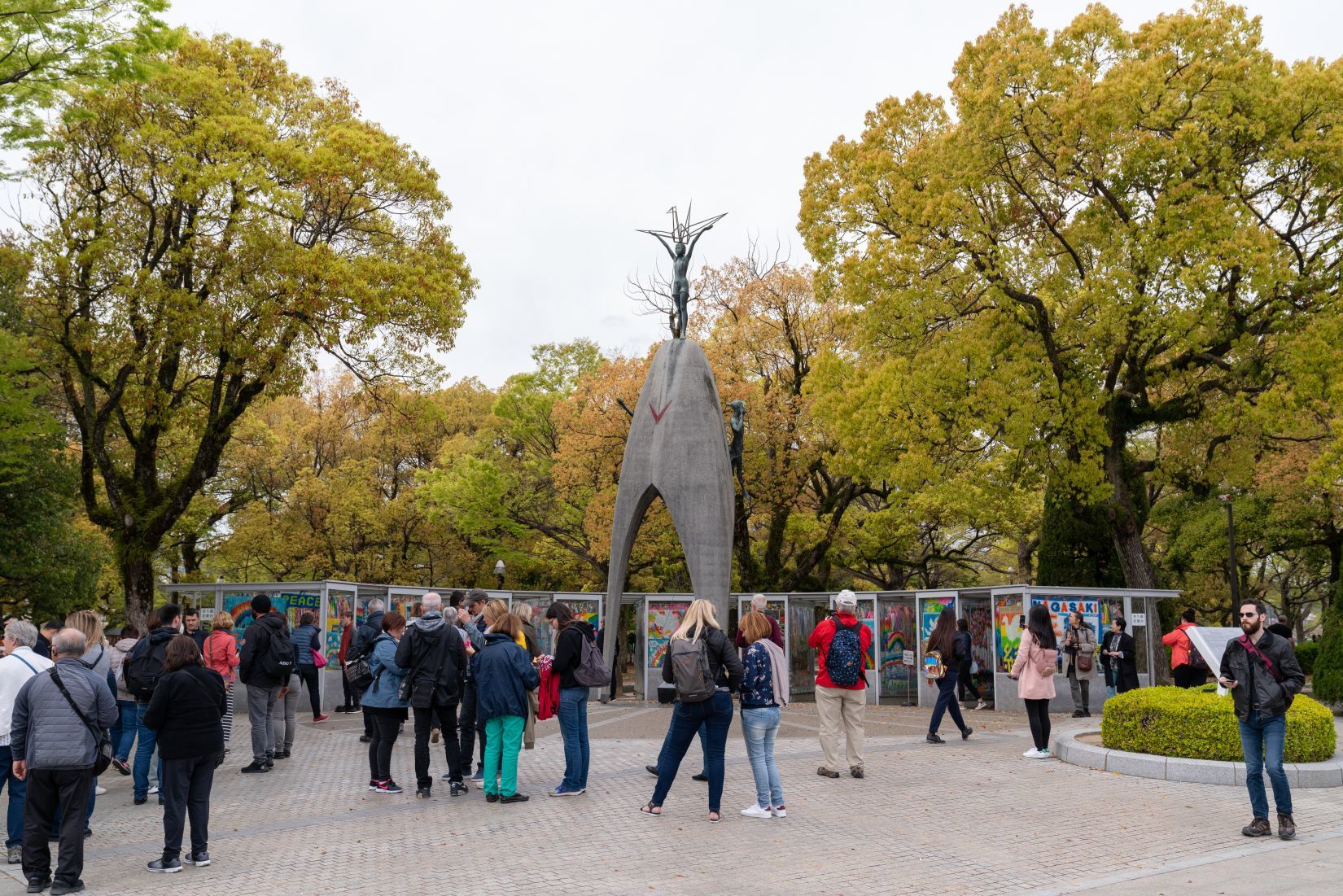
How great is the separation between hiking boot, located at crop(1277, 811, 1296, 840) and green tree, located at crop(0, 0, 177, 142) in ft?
46.3

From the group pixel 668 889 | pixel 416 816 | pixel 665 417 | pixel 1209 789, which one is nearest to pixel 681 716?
pixel 668 889

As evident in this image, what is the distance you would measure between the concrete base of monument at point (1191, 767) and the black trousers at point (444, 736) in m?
6.53

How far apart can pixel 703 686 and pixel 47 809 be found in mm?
4355

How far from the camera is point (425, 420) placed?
853 inches

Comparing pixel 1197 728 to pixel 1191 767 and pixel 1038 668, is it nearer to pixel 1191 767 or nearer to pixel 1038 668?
pixel 1191 767

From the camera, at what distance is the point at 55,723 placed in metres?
6.28

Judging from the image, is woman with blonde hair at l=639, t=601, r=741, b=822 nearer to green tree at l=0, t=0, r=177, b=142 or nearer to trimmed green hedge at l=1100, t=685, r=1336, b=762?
trimmed green hedge at l=1100, t=685, r=1336, b=762

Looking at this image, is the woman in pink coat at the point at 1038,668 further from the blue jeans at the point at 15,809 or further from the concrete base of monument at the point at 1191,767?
the blue jeans at the point at 15,809

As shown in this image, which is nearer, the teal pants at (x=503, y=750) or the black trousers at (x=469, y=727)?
the teal pants at (x=503, y=750)

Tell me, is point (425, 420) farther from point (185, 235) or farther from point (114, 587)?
point (114, 587)

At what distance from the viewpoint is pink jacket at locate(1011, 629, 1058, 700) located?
11234mm

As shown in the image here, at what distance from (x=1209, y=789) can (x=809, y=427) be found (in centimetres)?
1767

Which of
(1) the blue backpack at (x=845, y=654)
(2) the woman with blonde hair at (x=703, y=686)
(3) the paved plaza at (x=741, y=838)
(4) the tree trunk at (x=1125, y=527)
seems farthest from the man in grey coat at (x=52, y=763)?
(4) the tree trunk at (x=1125, y=527)

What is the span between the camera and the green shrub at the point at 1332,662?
1661 cm
